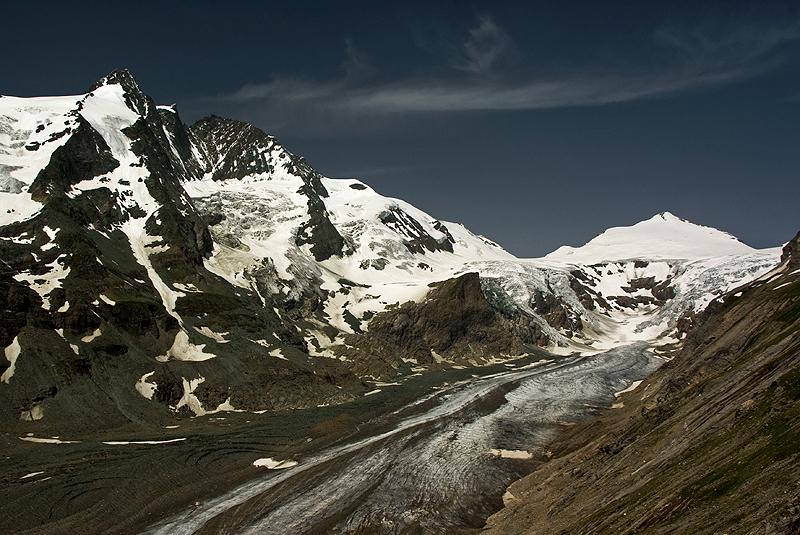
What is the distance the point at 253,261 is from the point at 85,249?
62877 millimetres

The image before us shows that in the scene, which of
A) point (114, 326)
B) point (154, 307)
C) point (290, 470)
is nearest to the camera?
point (290, 470)

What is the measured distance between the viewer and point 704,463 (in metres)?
27.3

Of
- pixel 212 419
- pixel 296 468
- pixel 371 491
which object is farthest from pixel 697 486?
pixel 212 419

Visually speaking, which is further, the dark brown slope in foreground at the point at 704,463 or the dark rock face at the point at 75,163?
the dark rock face at the point at 75,163

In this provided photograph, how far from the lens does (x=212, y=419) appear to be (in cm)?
8344

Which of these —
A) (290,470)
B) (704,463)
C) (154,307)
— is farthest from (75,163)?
(704,463)

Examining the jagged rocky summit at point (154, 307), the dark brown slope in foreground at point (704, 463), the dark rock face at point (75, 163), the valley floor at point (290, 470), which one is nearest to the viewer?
the dark brown slope in foreground at point (704, 463)

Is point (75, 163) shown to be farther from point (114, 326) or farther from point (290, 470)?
point (290, 470)

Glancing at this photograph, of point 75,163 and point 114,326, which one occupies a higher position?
point 75,163

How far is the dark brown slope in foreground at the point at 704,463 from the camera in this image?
71.6 feet

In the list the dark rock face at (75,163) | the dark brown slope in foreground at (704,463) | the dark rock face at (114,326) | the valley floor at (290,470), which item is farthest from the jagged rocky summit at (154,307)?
the dark brown slope in foreground at (704,463)

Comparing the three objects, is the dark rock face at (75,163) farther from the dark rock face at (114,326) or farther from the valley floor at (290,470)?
the valley floor at (290,470)

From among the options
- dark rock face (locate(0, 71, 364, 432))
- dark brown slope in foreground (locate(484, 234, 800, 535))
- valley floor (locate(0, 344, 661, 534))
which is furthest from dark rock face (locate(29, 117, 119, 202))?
dark brown slope in foreground (locate(484, 234, 800, 535))

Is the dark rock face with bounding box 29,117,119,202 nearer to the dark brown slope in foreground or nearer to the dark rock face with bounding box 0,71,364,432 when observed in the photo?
the dark rock face with bounding box 0,71,364,432
